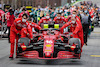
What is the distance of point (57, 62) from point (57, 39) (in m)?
1.07

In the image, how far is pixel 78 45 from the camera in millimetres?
13391

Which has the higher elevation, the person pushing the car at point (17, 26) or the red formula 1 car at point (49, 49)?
the person pushing the car at point (17, 26)

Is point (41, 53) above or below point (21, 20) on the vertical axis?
below

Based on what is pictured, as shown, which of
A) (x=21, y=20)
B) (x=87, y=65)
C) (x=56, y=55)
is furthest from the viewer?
(x=21, y=20)

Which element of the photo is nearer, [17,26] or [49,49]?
[49,49]

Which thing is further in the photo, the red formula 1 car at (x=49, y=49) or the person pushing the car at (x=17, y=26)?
the person pushing the car at (x=17, y=26)

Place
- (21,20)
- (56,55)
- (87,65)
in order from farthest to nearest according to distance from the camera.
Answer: (21,20), (56,55), (87,65)

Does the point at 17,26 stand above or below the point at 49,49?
above

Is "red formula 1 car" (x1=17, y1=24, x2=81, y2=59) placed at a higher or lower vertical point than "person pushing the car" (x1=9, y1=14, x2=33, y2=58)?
lower

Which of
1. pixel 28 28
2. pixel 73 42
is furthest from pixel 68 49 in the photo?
pixel 28 28

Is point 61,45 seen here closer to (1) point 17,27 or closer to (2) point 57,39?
(2) point 57,39

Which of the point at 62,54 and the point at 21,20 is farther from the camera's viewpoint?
the point at 21,20

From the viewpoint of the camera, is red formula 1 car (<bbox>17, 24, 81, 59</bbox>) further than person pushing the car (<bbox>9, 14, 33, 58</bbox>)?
No

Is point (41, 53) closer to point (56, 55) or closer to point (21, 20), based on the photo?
point (56, 55)
